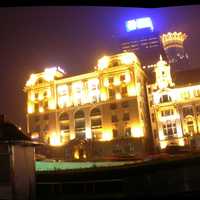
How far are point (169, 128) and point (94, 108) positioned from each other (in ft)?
23.3

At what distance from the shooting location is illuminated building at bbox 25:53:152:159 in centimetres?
2577

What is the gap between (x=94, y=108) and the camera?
91.2 ft

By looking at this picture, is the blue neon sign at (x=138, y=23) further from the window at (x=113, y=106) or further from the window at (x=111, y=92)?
the window at (x=113, y=106)

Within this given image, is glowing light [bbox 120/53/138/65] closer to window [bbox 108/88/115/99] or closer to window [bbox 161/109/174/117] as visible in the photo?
window [bbox 108/88/115/99]

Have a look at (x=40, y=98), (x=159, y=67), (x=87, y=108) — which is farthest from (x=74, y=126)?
(x=159, y=67)

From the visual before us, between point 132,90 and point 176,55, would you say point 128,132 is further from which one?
point 176,55

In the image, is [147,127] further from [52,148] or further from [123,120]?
[52,148]

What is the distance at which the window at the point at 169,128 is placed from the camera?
24.0 m

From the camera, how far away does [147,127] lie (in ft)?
89.7

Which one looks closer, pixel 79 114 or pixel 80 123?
pixel 80 123

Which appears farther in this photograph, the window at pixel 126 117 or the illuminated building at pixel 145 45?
the illuminated building at pixel 145 45

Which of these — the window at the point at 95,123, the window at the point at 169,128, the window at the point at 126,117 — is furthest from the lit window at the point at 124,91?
the window at the point at 169,128

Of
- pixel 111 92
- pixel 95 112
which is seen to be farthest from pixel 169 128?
pixel 95 112

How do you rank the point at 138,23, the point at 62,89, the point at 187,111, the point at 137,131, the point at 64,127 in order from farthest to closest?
the point at 138,23, the point at 62,89, the point at 64,127, the point at 137,131, the point at 187,111
